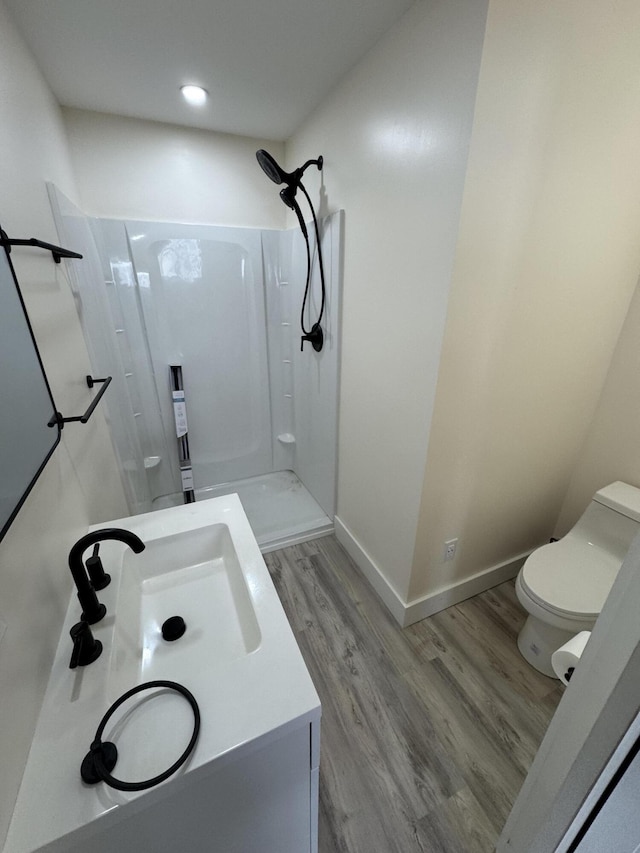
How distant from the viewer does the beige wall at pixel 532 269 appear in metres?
0.96

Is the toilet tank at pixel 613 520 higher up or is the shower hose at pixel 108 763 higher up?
the shower hose at pixel 108 763

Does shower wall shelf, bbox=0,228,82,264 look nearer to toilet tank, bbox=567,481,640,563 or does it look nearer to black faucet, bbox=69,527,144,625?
black faucet, bbox=69,527,144,625

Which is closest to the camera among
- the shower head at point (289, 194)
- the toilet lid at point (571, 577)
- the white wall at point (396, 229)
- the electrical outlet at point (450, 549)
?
the white wall at point (396, 229)

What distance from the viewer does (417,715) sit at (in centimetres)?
131

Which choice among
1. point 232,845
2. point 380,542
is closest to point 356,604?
point 380,542

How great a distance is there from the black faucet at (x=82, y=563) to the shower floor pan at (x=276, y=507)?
135cm

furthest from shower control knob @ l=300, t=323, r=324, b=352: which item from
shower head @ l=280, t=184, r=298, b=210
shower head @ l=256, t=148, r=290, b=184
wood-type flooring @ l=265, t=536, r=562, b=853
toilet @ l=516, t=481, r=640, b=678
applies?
toilet @ l=516, t=481, r=640, b=678

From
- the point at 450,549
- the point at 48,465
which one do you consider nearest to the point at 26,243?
the point at 48,465

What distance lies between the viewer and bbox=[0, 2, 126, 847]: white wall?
1.94 ft

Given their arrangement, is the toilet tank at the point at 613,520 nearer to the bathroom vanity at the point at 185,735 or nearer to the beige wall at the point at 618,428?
the beige wall at the point at 618,428

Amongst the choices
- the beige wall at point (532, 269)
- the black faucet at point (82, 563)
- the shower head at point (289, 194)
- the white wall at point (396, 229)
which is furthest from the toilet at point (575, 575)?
the shower head at point (289, 194)

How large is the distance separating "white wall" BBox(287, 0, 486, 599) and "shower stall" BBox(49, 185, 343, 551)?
22cm

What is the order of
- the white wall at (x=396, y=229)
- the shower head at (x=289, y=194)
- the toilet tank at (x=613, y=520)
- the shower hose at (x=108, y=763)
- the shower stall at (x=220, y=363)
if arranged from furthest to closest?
the shower stall at (x=220, y=363) → the shower head at (x=289, y=194) → the toilet tank at (x=613, y=520) → the white wall at (x=396, y=229) → the shower hose at (x=108, y=763)

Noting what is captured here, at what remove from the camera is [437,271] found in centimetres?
113
